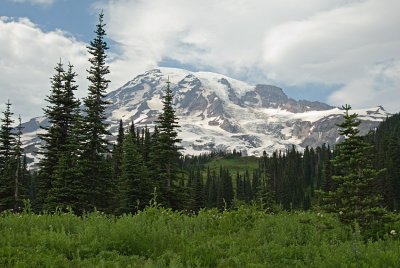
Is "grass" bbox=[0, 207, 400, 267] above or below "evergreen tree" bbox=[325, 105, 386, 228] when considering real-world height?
below

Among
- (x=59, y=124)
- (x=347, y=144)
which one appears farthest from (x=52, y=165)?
(x=347, y=144)

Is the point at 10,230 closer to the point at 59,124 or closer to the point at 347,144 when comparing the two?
the point at 347,144

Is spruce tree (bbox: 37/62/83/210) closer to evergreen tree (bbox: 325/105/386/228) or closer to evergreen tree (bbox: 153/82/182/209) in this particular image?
evergreen tree (bbox: 153/82/182/209)

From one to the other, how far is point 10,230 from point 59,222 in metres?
1.25

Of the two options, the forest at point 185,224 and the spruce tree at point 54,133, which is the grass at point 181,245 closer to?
the forest at point 185,224

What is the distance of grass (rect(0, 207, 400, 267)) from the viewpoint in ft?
22.0

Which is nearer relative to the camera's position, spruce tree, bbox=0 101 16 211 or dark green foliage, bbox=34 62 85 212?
dark green foliage, bbox=34 62 85 212

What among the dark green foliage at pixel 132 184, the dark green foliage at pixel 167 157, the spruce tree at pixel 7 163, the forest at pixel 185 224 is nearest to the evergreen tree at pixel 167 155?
the dark green foliage at pixel 167 157

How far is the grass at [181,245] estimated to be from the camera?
6.70 m

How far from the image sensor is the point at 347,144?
17.6 meters

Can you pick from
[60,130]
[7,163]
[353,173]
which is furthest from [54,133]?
[353,173]

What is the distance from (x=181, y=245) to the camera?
8109mm

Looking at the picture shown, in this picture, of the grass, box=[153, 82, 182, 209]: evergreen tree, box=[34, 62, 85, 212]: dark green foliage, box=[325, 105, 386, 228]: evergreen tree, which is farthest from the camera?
box=[153, 82, 182, 209]: evergreen tree

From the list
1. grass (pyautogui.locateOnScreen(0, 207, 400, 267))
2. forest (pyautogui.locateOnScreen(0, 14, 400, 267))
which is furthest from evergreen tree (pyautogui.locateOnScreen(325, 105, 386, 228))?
grass (pyautogui.locateOnScreen(0, 207, 400, 267))
